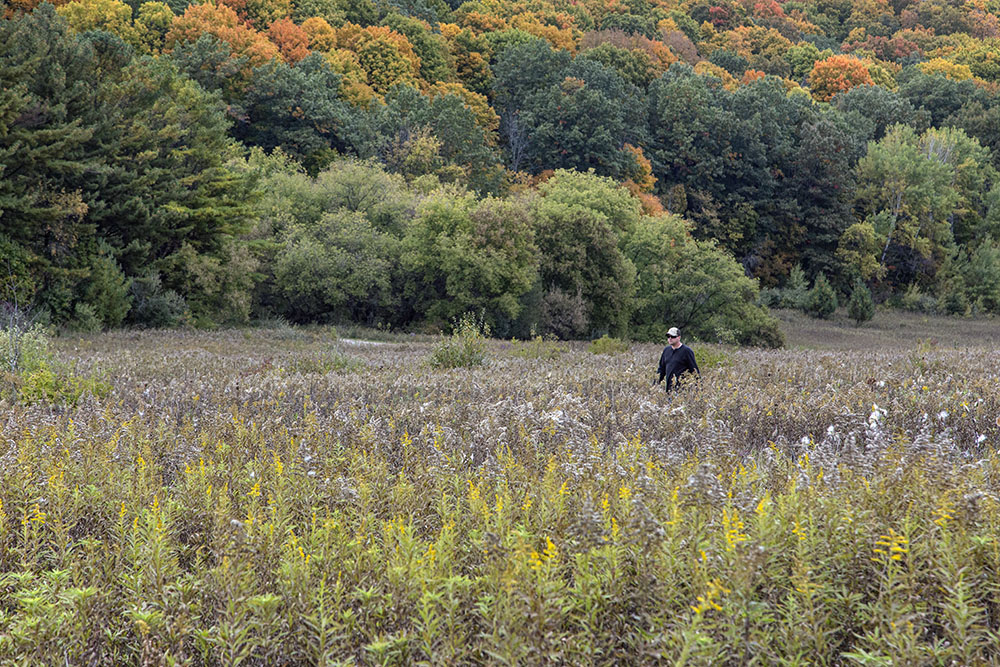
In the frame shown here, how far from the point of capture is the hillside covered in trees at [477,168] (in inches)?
1441

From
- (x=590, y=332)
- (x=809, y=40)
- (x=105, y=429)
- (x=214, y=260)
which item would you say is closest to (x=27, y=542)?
(x=105, y=429)

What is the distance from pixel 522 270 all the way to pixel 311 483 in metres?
40.8

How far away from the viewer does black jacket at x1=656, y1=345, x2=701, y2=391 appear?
12742mm

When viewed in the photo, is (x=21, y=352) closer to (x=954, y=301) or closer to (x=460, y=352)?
(x=460, y=352)

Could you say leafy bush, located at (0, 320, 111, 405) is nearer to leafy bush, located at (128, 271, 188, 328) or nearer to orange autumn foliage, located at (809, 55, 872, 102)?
leafy bush, located at (128, 271, 188, 328)

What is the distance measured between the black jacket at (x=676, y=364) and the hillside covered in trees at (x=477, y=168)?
28113mm

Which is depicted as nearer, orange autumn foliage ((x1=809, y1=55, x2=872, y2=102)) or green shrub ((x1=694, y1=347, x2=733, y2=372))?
green shrub ((x1=694, y1=347, x2=733, y2=372))

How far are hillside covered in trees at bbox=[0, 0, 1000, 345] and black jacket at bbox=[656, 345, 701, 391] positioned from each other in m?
28.1

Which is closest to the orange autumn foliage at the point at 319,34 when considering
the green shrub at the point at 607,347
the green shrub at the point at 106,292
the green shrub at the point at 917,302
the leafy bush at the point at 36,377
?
the green shrub at the point at 106,292

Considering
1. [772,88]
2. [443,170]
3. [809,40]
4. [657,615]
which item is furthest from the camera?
[809,40]

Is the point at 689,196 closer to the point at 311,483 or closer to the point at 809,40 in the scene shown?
the point at 809,40

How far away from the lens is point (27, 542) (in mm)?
4562

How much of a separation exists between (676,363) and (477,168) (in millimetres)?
56747

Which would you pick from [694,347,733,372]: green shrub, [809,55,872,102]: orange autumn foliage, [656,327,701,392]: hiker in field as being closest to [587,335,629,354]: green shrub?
[694,347,733,372]: green shrub
